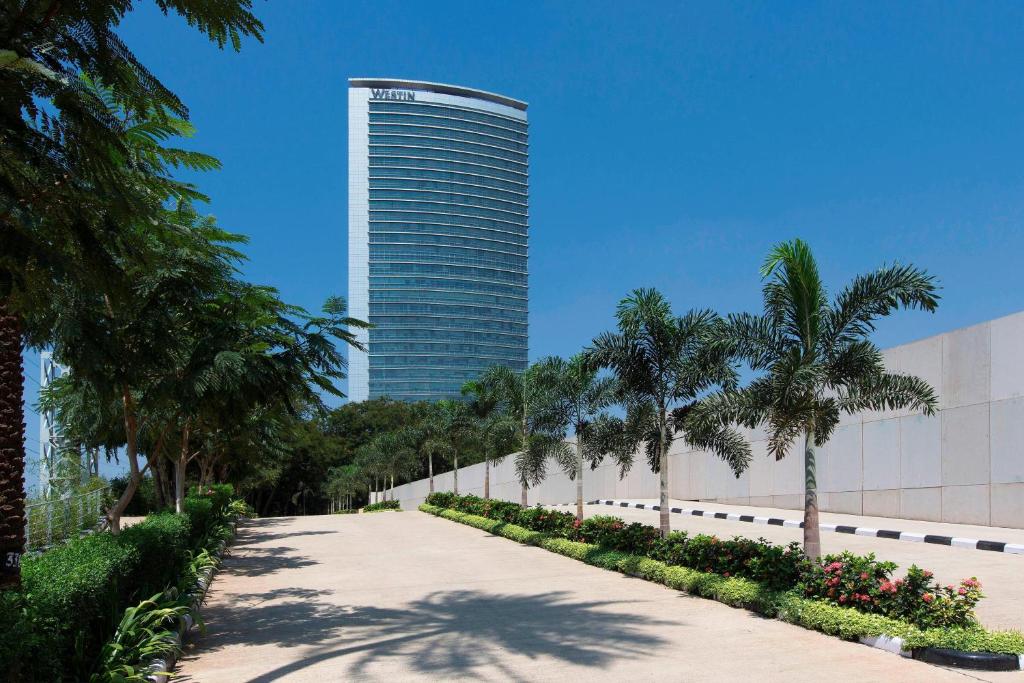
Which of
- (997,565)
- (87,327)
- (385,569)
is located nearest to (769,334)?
(997,565)

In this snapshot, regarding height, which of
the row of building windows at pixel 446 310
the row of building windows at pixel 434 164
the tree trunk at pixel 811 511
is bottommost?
the tree trunk at pixel 811 511

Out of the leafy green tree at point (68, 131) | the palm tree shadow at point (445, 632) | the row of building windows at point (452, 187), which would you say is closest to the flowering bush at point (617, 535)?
the palm tree shadow at point (445, 632)

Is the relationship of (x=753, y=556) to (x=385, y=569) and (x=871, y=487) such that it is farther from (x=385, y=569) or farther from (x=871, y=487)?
(x=871, y=487)

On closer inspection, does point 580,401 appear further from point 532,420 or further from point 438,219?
point 438,219

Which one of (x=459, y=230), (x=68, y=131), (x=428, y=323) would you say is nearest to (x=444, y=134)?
(x=459, y=230)

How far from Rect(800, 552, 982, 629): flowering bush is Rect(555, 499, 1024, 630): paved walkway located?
0.92 metres

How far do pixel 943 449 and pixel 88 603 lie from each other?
16.4m

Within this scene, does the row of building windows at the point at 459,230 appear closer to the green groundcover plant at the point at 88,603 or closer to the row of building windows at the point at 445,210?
the row of building windows at the point at 445,210

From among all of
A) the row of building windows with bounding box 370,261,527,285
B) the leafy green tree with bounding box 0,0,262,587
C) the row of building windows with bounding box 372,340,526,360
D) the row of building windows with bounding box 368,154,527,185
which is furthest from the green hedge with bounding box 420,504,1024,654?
the row of building windows with bounding box 368,154,527,185

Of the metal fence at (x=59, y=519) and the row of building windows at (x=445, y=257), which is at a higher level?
the row of building windows at (x=445, y=257)

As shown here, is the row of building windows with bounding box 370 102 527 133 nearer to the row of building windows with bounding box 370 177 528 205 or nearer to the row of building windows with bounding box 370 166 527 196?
the row of building windows with bounding box 370 166 527 196

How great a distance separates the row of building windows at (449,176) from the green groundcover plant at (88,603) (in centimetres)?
15178

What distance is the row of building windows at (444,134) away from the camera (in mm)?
159375

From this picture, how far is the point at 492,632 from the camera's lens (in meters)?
10.1
